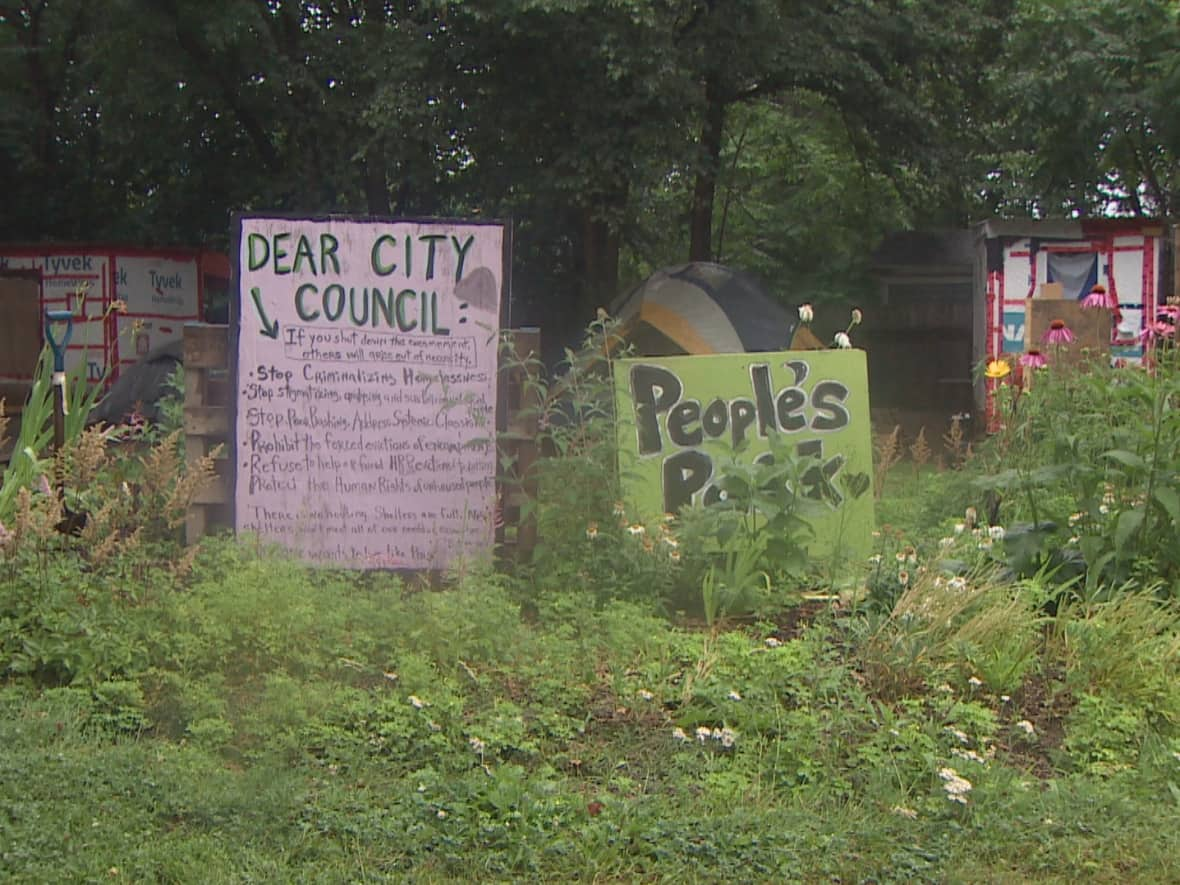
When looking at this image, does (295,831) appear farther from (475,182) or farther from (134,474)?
(475,182)

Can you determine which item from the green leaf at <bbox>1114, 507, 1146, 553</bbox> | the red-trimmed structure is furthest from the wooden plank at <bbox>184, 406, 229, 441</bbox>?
the red-trimmed structure

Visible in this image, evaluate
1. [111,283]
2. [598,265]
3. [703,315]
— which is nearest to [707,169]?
[598,265]

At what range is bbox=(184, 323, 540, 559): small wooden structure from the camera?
252 inches

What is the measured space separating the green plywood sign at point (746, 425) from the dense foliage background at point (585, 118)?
23.3ft

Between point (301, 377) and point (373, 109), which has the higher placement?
point (373, 109)

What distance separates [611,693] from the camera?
15.8 ft

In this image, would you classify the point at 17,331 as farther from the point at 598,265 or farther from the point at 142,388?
the point at 598,265

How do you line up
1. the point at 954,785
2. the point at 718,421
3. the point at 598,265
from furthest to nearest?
1. the point at 598,265
2. the point at 718,421
3. the point at 954,785

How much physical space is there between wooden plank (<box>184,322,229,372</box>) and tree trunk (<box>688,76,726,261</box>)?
345 inches

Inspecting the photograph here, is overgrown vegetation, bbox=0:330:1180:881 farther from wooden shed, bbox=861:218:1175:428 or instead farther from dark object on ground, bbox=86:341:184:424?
wooden shed, bbox=861:218:1175:428

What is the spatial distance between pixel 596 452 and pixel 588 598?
36.4 inches

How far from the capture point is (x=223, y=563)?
5684 millimetres

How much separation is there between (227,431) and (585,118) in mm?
8513

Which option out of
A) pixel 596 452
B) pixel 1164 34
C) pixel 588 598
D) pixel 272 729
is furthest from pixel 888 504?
pixel 1164 34
